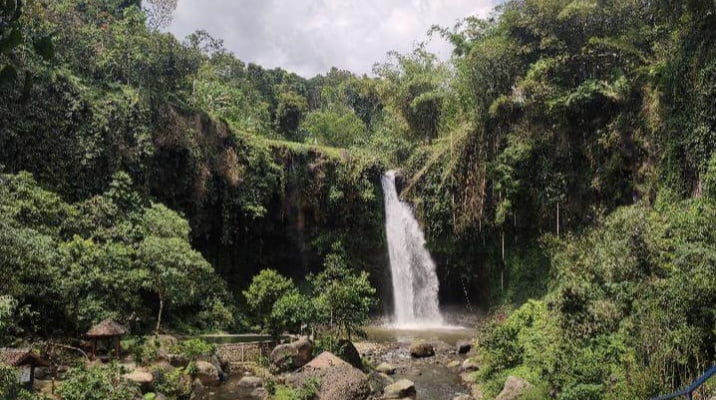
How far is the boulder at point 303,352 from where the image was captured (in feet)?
47.4

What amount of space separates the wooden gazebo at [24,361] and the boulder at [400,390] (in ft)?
23.8

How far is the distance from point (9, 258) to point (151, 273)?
671 centimetres

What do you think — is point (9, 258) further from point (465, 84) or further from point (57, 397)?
point (465, 84)

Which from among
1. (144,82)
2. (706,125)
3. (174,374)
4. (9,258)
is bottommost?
(174,374)

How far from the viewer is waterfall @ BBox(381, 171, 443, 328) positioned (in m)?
25.2

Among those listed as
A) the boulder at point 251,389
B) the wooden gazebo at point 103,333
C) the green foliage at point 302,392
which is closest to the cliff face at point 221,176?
the wooden gazebo at point 103,333

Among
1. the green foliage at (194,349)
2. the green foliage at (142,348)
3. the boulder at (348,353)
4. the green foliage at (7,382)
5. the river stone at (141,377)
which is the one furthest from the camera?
the boulder at (348,353)

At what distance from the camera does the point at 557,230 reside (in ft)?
69.1

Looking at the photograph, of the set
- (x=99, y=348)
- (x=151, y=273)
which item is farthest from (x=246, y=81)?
(x=99, y=348)

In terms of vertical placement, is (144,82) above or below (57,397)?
above

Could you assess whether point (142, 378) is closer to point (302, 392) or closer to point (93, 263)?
point (302, 392)

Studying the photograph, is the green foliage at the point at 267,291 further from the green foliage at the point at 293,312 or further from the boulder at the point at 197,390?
the boulder at the point at 197,390

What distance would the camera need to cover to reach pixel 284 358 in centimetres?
1439

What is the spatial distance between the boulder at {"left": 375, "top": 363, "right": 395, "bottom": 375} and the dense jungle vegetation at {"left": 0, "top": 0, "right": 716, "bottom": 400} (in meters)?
1.60
